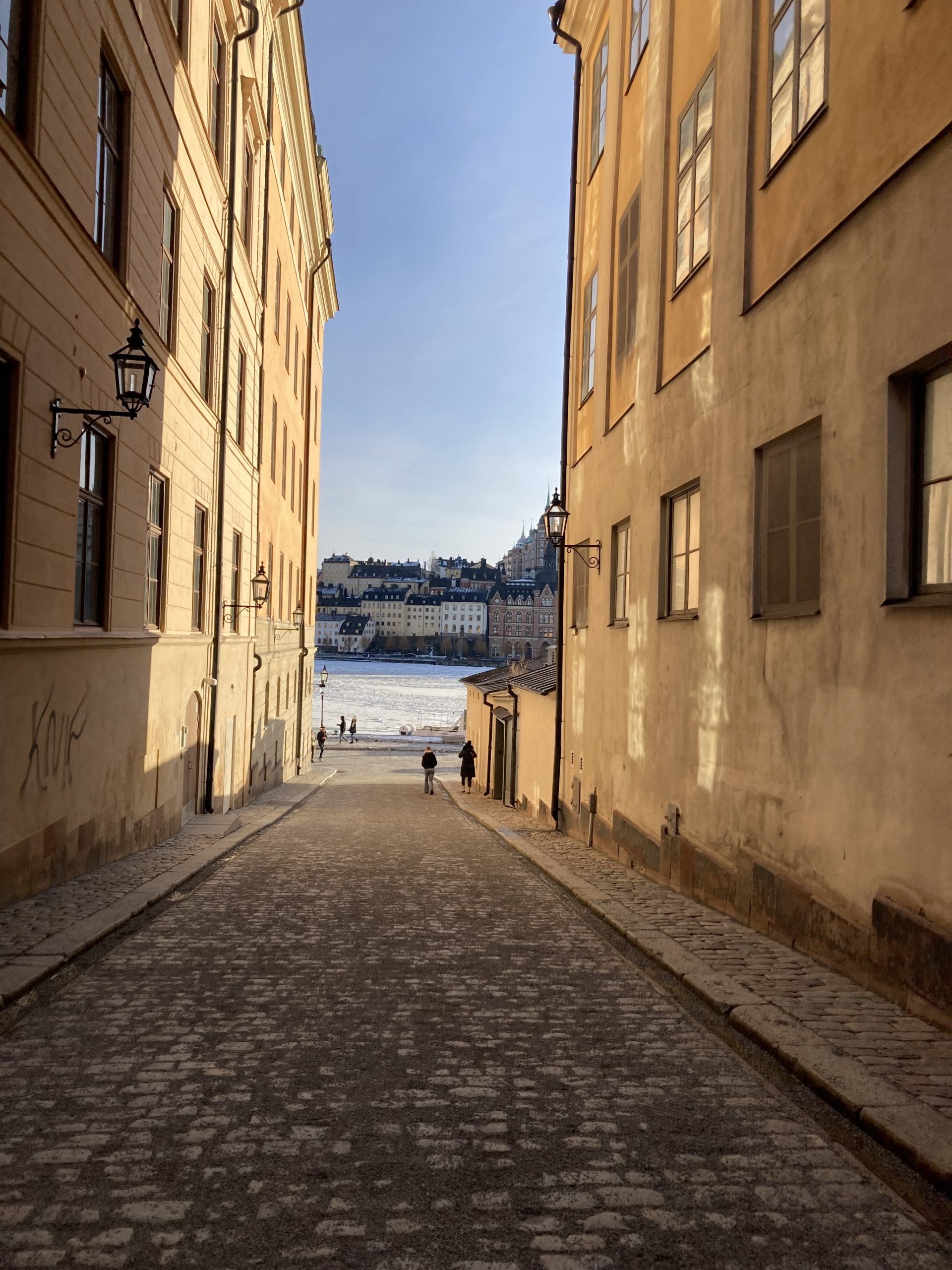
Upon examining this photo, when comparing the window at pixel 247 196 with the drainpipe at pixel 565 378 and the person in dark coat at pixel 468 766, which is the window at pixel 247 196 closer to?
the drainpipe at pixel 565 378

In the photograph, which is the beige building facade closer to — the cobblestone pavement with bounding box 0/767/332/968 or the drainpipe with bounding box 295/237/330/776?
the cobblestone pavement with bounding box 0/767/332/968

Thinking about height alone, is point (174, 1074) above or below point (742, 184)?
below

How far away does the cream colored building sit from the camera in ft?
24.9

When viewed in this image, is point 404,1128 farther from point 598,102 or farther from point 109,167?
point 598,102

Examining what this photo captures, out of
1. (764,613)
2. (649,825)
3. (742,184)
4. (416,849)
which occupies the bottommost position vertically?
(416,849)

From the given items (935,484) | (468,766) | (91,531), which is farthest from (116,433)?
(468,766)

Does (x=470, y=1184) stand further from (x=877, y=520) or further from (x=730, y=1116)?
(x=877, y=520)

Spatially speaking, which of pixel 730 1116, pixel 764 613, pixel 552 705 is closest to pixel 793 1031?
pixel 730 1116

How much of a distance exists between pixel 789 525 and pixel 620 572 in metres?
6.19

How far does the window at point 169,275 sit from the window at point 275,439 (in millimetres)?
11129

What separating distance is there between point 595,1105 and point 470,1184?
903 mm

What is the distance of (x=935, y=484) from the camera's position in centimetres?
555

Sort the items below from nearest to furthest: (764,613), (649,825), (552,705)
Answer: (764,613)
(649,825)
(552,705)

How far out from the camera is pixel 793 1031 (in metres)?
5.04
